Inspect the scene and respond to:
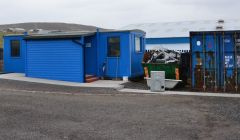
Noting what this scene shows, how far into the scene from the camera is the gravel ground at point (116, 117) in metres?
8.15

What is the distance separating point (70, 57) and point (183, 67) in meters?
5.75

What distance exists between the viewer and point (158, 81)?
1673cm

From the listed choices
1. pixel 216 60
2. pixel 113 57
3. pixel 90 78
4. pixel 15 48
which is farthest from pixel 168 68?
pixel 15 48

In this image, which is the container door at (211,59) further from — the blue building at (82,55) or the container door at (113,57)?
the container door at (113,57)

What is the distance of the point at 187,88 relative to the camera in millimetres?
17688

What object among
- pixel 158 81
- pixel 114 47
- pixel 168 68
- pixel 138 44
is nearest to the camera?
pixel 158 81

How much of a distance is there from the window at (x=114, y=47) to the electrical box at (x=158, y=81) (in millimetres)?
4056

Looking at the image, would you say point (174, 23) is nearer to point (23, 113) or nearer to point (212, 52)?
point (212, 52)

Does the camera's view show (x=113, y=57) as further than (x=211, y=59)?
Yes

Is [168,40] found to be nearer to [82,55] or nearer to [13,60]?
[13,60]

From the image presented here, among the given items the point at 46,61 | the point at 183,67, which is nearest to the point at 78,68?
the point at 46,61

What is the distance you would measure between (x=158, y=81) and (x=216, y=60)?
2.58 metres

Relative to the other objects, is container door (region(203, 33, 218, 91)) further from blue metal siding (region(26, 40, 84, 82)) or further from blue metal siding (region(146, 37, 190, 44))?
blue metal siding (region(146, 37, 190, 44))

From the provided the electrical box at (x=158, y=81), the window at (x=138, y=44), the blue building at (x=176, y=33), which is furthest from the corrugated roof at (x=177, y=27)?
the electrical box at (x=158, y=81)
